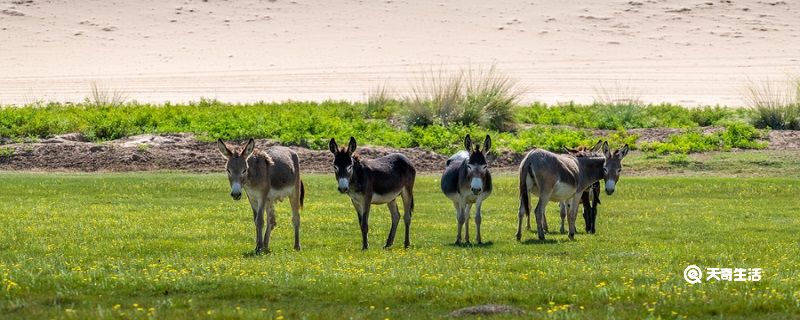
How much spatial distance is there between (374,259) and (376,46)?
200ft

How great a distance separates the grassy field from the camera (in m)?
12.8

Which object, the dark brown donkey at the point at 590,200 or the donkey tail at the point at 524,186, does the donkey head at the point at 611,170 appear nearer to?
the dark brown donkey at the point at 590,200

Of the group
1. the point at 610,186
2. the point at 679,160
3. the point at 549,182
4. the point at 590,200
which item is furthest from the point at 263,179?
the point at 679,160

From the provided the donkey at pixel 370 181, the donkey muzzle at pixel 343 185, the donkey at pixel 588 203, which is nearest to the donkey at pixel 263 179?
the donkey at pixel 370 181

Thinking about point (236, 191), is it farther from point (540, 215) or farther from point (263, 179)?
point (540, 215)

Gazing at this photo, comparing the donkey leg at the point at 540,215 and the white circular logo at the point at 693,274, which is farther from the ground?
the white circular logo at the point at 693,274

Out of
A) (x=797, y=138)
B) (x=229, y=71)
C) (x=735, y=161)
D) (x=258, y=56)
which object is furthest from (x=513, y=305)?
(x=258, y=56)

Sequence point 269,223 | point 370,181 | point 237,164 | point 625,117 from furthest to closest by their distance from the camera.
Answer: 1. point 625,117
2. point 370,181
3. point 269,223
4. point 237,164

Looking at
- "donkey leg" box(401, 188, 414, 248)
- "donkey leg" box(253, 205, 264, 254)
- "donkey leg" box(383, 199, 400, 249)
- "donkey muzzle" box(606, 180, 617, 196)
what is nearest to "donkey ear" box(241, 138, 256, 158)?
"donkey leg" box(253, 205, 264, 254)

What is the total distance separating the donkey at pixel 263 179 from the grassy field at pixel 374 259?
49 cm

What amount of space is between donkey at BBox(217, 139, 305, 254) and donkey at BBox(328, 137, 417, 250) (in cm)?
78

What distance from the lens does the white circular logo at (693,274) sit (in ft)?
46.8

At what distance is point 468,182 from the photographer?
19.7m

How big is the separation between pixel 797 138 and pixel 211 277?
2667 cm
